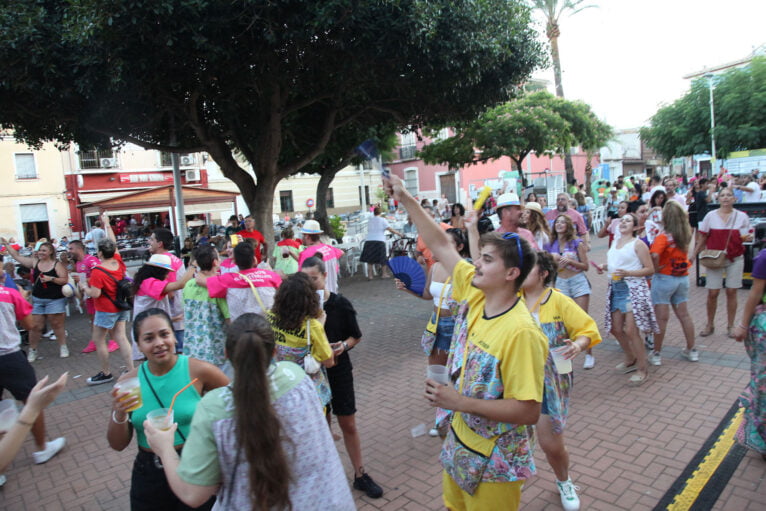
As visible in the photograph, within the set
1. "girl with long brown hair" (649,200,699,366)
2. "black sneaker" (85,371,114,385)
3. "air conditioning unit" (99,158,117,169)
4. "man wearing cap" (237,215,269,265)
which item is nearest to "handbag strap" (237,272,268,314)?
"black sneaker" (85,371,114,385)

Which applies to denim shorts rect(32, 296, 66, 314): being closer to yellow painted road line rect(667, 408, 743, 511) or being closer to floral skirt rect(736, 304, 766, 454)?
yellow painted road line rect(667, 408, 743, 511)

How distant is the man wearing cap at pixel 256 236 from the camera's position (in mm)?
9805

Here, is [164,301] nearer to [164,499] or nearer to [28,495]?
[28,495]

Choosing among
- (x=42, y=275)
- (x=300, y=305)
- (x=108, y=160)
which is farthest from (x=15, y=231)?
(x=300, y=305)

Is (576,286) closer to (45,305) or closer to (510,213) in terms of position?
(510,213)

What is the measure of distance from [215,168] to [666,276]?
3304 centimetres

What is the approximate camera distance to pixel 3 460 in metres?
2.01

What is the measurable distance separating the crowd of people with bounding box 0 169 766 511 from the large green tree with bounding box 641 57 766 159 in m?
25.2

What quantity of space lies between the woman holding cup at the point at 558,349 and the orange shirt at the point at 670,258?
275 centimetres

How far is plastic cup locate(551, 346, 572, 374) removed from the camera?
9.70 ft

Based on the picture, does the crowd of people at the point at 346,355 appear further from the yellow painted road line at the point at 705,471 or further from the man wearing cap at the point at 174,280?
the yellow painted road line at the point at 705,471

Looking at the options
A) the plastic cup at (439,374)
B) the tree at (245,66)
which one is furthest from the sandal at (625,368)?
the tree at (245,66)

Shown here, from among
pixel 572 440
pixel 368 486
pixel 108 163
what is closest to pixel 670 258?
pixel 572 440

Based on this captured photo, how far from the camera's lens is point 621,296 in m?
5.36
